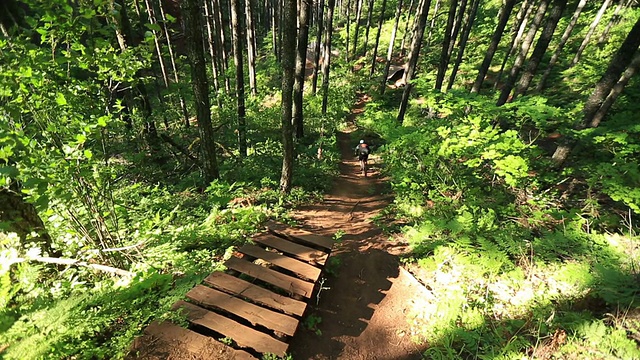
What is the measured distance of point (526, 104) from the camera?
677cm

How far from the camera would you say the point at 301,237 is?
6.09 meters

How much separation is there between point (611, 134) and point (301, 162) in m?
9.58

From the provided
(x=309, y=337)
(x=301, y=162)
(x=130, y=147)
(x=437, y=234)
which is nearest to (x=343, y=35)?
(x=301, y=162)

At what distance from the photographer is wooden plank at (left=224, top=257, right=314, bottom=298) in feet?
15.8

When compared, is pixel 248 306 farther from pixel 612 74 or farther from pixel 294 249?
pixel 612 74

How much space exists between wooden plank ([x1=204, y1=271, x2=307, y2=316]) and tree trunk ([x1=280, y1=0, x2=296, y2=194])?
4.67m

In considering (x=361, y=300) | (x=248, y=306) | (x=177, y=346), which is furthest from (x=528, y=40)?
(x=177, y=346)

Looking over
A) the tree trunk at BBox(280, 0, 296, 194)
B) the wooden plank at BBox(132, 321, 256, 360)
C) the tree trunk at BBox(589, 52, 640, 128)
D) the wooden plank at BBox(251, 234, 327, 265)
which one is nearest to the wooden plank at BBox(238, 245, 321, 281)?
the wooden plank at BBox(251, 234, 327, 265)

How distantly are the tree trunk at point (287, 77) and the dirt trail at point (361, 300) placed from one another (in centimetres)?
136

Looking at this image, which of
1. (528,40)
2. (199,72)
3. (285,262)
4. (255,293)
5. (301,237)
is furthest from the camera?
(528,40)

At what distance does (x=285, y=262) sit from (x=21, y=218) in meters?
3.75

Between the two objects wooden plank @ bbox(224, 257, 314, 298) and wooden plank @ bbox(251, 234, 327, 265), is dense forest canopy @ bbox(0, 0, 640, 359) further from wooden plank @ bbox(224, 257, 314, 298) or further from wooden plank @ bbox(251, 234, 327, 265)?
wooden plank @ bbox(251, 234, 327, 265)

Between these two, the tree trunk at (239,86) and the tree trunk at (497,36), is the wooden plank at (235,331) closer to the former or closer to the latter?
the tree trunk at (239,86)

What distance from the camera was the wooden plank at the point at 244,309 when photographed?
13.6ft
